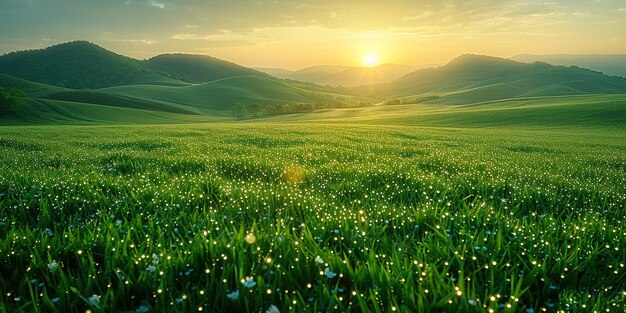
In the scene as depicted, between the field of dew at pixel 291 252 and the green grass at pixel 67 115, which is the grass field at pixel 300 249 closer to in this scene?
the field of dew at pixel 291 252

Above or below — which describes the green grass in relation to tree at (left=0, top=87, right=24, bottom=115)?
below

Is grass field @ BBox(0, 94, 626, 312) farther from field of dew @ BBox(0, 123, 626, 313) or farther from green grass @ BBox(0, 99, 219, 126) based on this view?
green grass @ BBox(0, 99, 219, 126)

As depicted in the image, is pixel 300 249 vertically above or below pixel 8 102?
below

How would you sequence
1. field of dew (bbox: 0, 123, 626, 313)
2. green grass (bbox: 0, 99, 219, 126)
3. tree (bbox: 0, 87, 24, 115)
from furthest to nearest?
tree (bbox: 0, 87, 24, 115) < green grass (bbox: 0, 99, 219, 126) < field of dew (bbox: 0, 123, 626, 313)

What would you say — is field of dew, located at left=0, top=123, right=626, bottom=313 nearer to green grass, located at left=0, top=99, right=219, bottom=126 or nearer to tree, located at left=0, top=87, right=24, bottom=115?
green grass, located at left=0, top=99, right=219, bottom=126

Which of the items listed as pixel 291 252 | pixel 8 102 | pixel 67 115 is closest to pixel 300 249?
pixel 291 252

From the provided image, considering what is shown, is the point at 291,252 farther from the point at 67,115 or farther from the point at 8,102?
the point at 8,102

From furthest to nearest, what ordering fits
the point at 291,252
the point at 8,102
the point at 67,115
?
1. the point at 67,115
2. the point at 8,102
3. the point at 291,252

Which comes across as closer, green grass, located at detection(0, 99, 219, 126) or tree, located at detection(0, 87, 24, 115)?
green grass, located at detection(0, 99, 219, 126)

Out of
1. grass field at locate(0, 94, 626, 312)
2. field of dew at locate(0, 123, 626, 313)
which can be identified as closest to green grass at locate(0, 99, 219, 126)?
grass field at locate(0, 94, 626, 312)

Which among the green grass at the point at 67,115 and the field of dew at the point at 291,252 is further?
the green grass at the point at 67,115

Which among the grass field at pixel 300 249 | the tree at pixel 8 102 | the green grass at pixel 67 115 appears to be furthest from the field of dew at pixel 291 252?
the tree at pixel 8 102

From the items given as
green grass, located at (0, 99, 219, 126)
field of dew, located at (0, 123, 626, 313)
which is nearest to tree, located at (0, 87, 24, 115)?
green grass, located at (0, 99, 219, 126)

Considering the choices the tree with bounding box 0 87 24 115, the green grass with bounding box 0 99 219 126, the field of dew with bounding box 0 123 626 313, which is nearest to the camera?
the field of dew with bounding box 0 123 626 313
